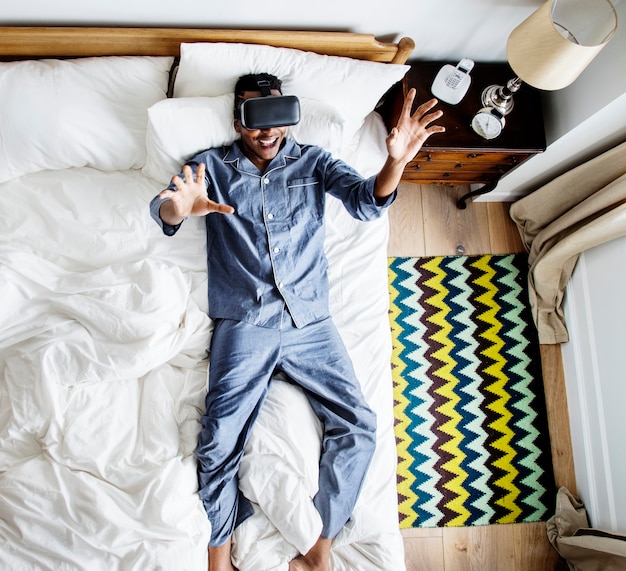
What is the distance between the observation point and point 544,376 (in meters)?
1.98

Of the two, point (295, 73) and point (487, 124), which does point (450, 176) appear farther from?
point (295, 73)

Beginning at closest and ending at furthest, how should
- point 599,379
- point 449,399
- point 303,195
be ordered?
point 303,195 < point 599,379 < point 449,399

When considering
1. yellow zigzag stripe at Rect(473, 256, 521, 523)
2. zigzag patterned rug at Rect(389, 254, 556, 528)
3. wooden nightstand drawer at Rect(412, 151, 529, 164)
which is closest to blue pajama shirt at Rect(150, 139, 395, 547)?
wooden nightstand drawer at Rect(412, 151, 529, 164)

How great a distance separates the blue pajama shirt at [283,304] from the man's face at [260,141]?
28 millimetres

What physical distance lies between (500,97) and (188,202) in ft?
3.37

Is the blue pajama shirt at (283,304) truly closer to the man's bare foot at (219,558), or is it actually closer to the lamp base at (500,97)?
the man's bare foot at (219,558)

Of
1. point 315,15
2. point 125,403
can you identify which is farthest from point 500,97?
point 125,403

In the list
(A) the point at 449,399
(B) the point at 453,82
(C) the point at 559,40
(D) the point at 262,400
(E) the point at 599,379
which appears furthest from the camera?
(A) the point at 449,399

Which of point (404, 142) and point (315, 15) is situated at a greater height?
point (315, 15)

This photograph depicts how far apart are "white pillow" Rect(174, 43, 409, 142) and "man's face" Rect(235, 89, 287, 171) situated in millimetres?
106

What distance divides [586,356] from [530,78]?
3.24 feet

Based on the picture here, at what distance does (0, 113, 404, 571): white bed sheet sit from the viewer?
123 centimetres

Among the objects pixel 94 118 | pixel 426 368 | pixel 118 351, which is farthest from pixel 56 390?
pixel 426 368

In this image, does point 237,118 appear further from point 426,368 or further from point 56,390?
point 426,368
